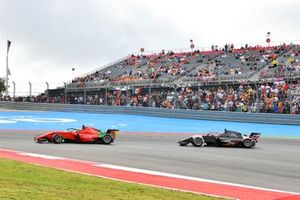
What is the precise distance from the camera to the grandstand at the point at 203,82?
3269cm

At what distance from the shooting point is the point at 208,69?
48188mm

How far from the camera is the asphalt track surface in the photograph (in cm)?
1148

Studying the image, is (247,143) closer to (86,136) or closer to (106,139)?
(106,139)

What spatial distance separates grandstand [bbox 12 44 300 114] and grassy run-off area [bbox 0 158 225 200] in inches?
890

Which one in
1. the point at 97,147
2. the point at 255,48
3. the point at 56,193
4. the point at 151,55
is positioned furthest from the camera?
the point at 151,55

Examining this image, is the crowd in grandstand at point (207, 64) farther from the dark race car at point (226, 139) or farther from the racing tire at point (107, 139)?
the racing tire at point (107, 139)

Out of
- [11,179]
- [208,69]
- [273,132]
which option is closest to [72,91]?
[208,69]

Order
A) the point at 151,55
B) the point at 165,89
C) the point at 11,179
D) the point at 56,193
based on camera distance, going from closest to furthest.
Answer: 1. the point at 56,193
2. the point at 11,179
3. the point at 165,89
4. the point at 151,55

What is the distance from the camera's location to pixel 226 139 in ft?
62.1

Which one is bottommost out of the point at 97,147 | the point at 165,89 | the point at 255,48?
the point at 97,147

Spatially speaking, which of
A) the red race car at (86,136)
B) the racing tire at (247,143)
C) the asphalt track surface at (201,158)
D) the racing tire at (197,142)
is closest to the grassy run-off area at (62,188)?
the asphalt track surface at (201,158)

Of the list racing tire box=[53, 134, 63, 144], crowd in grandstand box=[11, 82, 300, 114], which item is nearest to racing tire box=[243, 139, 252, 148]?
racing tire box=[53, 134, 63, 144]

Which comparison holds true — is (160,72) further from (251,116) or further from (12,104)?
(251,116)

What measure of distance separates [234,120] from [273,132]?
6010mm
